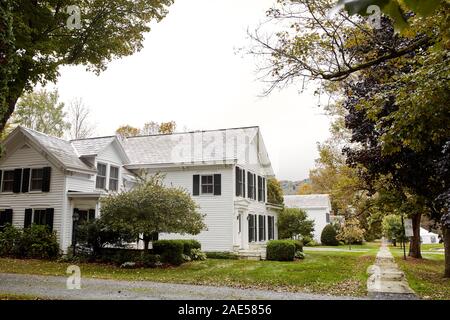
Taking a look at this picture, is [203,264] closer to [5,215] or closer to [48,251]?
[48,251]

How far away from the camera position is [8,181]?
21.4 meters

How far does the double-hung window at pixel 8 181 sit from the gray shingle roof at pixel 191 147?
693 centimetres

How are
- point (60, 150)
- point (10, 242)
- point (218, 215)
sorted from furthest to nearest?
point (218, 215), point (60, 150), point (10, 242)

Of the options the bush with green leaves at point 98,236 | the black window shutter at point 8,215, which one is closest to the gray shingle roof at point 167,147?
the bush with green leaves at point 98,236

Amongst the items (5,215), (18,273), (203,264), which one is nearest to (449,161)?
(203,264)

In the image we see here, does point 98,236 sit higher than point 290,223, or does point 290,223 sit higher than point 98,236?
point 290,223

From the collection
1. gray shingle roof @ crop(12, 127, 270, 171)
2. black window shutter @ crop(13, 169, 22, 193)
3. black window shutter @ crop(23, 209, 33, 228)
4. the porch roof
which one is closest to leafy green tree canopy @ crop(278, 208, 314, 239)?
gray shingle roof @ crop(12, 127, 270, 171)

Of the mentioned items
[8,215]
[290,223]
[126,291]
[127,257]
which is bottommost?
[126,291]

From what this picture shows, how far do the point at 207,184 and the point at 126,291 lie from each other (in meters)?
13.0

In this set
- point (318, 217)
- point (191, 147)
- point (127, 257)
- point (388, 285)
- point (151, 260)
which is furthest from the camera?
point (318, 217)

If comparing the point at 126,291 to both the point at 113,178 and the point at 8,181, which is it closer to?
the point at 113,178

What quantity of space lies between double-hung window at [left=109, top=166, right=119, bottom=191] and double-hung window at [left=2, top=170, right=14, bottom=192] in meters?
5.27

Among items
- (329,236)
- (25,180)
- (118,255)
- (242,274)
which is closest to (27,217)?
(25,180)

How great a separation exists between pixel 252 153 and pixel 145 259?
1181 cm
